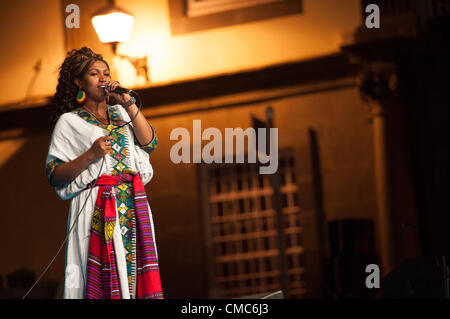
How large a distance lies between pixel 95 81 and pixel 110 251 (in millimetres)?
771

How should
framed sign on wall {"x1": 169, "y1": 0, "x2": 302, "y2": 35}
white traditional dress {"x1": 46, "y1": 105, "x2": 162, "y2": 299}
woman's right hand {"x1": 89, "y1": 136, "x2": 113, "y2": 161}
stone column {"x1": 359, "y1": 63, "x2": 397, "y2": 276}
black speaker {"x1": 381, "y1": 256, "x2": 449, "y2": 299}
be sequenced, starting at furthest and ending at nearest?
stone column {"x1": 359, "y1": 63, "x2": 397, "y2": 276} < framed sign on wall {"x1": 169, "y1": 0, "x2": 302, "y2": 35} < black speaker {"x1": 381, "y1": 256, "x2": 449, "y2": 299} < white traditional dress {"x1": 46, "y1": 105, "x2": 162, "y2": 299} < woman's right hand {"x1": 89, "y1": 136, "x2": 113, "y2": 161}

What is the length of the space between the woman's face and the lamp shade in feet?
8.51

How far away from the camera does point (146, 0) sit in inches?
292

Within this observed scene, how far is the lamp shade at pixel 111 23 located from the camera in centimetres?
676

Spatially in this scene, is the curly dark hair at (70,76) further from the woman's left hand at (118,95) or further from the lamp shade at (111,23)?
the lamp shade at (111,23)

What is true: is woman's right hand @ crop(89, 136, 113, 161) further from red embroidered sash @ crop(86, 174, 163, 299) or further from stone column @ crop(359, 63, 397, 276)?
stone column @ crop(359, 63, 397, 276)

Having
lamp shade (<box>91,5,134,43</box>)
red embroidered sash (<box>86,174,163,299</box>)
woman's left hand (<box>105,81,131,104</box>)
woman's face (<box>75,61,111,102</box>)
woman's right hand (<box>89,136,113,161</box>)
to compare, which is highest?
lamp shade (<box>91,5,134,43</box>)

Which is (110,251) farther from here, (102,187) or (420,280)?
(420,280)

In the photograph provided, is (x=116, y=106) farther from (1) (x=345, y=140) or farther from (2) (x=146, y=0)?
(1) (x=345, y=140)

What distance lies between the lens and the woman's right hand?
12.8ft

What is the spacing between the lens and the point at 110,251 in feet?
13.1

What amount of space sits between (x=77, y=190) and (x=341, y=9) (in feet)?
13.9

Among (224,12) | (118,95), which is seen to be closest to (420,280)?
(118,95)

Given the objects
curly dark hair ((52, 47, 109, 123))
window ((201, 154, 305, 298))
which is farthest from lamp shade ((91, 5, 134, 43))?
curly dark hair ((52, 47, 109, 123))
